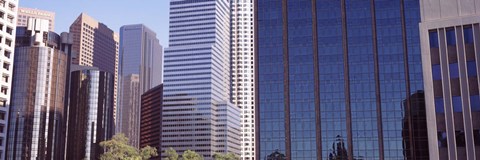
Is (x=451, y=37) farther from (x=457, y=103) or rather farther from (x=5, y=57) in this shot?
(x=5, y=57)

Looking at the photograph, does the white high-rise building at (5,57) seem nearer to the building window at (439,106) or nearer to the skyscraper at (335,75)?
the skyscraper at (335,75)

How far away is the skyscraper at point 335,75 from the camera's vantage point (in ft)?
451

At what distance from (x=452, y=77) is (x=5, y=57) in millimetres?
104346

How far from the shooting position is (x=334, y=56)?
143750 mm

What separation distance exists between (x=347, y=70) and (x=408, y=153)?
24005 mm

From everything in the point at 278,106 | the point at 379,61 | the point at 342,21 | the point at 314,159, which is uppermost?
the point at 342,21

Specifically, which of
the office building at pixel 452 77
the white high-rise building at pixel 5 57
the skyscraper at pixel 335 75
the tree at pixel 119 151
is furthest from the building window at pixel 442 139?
the white high-rise building at pixel 5 57

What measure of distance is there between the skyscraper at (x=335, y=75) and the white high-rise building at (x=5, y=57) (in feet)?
189

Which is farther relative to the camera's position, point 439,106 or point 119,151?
point 119,151

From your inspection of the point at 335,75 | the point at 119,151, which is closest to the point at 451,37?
the point at 119,151

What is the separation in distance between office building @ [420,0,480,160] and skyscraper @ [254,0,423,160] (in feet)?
236

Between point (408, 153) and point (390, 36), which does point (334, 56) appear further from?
point (408, 153)

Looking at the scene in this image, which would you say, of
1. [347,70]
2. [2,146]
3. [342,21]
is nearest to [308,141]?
[347,70]

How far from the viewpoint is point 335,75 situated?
143m
